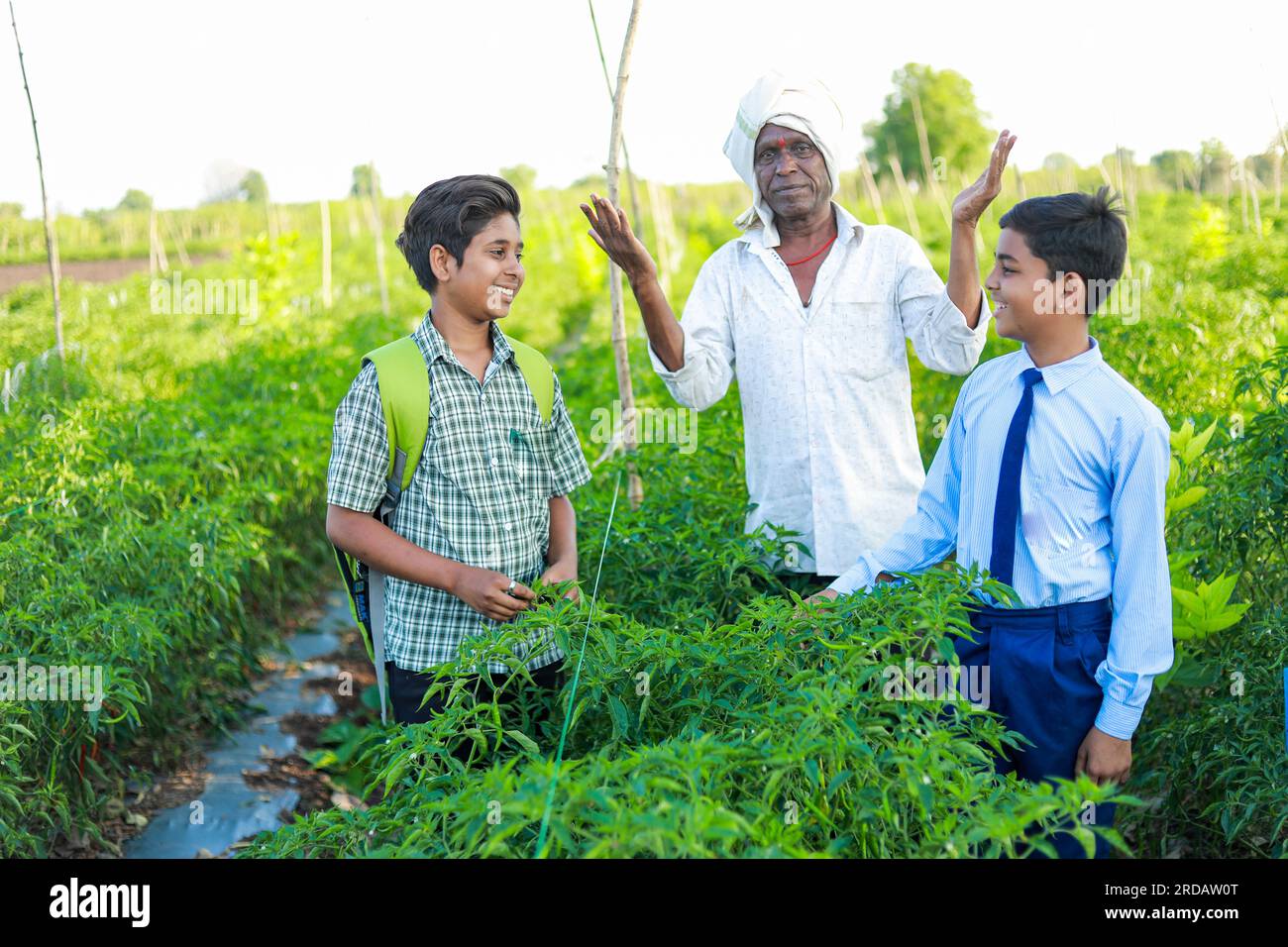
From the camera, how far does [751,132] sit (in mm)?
2752

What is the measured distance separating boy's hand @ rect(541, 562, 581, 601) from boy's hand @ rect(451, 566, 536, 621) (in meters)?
0.10

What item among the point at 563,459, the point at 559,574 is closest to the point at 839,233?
the point at 563,459

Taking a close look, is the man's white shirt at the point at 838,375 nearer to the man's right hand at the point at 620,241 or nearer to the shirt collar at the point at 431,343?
the man's right hand at the point at 620,241

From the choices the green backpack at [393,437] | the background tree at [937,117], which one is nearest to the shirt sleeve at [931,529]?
the green backpack at [393,437]

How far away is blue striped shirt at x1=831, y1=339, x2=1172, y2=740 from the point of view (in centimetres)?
208

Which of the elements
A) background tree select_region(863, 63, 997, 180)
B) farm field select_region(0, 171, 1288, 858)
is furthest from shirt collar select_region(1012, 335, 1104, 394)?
background tree select_region(863, 63, 997, 180)

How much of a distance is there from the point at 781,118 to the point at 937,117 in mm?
33658

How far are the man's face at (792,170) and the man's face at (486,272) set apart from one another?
27.2 inches

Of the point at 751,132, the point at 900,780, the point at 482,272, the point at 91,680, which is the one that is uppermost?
the point at 751,132

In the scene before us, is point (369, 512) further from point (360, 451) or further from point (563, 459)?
point (563, 459)
